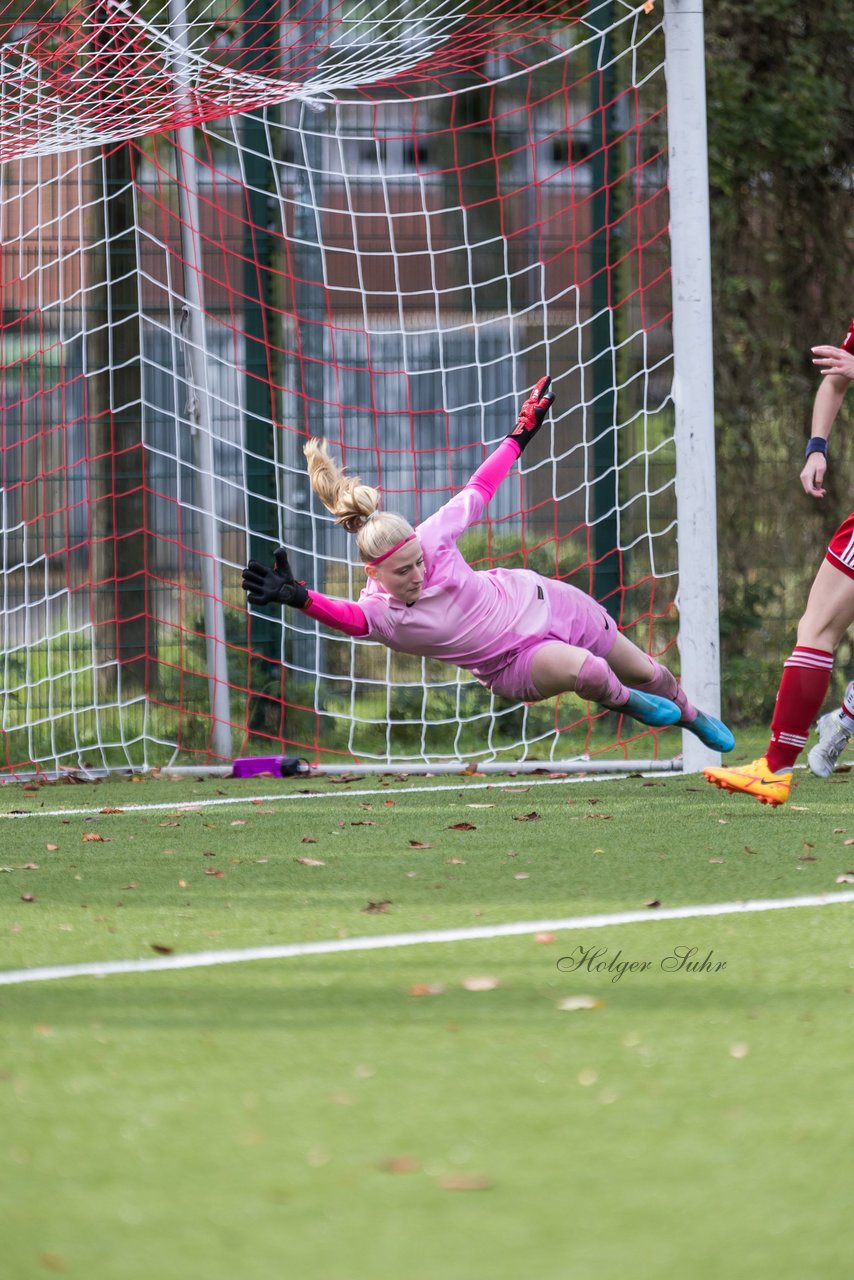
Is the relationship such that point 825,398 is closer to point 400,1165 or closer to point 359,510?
point 359,510

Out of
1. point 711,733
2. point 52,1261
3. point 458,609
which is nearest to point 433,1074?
point 52,1261

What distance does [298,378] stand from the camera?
8188mm

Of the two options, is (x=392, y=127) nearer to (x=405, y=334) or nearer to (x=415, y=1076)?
(x=405, y=334)

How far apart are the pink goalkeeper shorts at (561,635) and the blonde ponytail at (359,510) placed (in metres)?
0.58

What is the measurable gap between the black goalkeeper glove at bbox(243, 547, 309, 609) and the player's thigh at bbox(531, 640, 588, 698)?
2.80 ft

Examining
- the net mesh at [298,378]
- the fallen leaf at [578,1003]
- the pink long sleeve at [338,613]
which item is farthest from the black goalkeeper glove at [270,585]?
the net mesh at [298,378]

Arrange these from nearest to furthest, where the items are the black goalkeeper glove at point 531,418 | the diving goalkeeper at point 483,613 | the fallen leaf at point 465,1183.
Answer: the fallen leaf at point 465,1183
the diving goalkeeper at point 483,613
the black goalkeeper glove at point 531,418

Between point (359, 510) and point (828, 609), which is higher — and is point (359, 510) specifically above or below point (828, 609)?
above

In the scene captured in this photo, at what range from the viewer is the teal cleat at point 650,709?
5.24m

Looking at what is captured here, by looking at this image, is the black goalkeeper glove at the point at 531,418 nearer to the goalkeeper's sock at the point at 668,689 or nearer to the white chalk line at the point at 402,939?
the goalkeeper's sock at the point at 668,689

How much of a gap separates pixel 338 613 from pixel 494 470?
78cm

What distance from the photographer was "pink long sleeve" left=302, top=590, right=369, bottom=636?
4949 millimetres

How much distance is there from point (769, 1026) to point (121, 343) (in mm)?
6621

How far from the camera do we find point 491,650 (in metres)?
5.27
